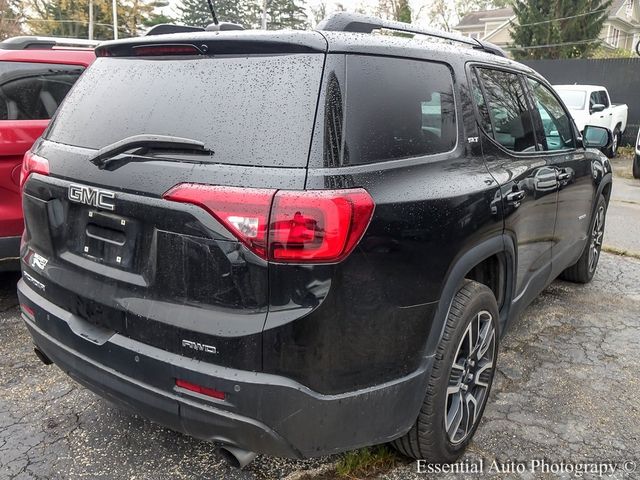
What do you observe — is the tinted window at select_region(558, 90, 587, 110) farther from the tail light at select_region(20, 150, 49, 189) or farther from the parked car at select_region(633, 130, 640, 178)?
the tail light at select_region(20, 150, 49, 189)

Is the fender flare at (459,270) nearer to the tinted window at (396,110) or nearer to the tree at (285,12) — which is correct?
the tinted window at (396,110)

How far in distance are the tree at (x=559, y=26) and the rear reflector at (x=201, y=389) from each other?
28650 millimetres

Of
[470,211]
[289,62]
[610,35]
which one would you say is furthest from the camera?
[610,35]

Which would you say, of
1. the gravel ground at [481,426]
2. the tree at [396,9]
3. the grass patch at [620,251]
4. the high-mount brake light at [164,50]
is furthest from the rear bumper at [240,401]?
the tree at [396,9]

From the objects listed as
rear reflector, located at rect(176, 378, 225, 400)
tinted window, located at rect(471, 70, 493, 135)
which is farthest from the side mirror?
rear reflector, located at rect(176, 378, 225, 400)

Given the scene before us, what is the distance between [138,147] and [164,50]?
1.57 feet

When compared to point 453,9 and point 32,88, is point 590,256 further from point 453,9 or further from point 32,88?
point 453,9

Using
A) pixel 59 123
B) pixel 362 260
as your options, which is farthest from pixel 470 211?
pixel 59 123

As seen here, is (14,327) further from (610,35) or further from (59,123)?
(610,35)

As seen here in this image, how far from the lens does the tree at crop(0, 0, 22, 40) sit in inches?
1232

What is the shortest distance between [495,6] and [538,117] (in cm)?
5583

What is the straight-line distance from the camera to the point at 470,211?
2279 millimetres

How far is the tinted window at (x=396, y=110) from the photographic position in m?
1.90

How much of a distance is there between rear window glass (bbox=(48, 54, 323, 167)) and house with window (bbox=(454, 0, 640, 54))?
36241 mm
